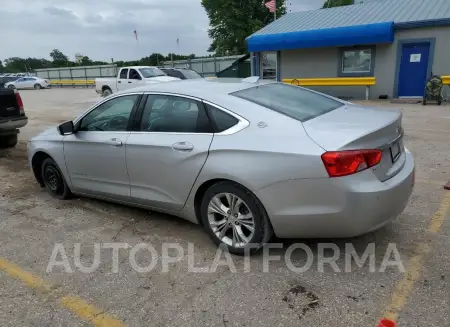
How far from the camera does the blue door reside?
14.6 metres

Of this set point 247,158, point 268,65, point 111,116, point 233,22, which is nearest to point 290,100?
point 247,158

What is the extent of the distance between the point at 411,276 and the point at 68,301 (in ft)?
8.68

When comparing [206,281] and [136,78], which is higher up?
[136,78]

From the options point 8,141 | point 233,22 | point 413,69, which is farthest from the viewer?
point 233,22

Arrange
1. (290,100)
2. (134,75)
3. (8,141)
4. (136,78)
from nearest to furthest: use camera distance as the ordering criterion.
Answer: (290,100)
(8,141)
(136,78)
(134,75)

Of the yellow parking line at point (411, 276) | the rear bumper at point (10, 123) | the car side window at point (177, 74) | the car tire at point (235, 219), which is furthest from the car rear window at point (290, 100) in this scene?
the car side window at point (177, 74)

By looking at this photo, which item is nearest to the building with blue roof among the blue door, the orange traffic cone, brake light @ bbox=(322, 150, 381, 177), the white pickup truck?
the blue door

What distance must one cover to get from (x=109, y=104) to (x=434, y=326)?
3.63m

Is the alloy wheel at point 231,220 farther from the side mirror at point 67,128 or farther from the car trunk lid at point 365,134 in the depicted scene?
the side mirror at point 67,128

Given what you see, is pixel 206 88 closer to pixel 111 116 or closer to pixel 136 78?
pixel 111 116

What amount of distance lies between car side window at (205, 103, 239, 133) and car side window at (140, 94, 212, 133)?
0.05m

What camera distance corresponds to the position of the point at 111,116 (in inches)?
166

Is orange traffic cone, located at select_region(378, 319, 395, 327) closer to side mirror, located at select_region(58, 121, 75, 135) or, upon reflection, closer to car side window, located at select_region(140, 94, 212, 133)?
car side window, located at select_region(140, 94, 212, 133)

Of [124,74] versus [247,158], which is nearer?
[247,158]
